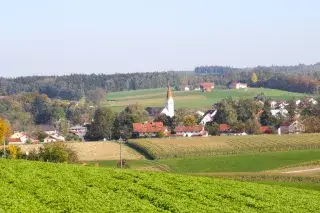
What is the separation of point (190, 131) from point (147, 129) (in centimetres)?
716

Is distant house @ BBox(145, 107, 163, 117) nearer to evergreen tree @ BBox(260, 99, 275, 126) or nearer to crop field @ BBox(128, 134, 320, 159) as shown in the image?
evergreen tree @ BBox(260, 99, 275, 126)

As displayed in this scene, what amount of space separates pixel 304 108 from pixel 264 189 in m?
95.8

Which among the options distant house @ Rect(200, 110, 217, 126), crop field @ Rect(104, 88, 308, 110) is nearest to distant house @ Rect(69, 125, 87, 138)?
distant house @ Rect(200, 110, 217, 126)

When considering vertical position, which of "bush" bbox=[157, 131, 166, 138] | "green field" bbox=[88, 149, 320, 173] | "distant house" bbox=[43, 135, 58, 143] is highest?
"green field" bbox=[88, 149, 320, 173]

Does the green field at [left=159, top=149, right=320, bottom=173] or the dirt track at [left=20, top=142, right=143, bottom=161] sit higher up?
the green field at [left=159, top=149, right=320, bottom=173]

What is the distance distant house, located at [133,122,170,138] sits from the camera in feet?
341

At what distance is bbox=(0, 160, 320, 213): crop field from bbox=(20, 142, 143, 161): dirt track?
4223 cm

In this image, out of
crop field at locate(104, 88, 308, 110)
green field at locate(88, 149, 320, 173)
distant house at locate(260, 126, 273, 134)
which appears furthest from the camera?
crop field at locate(104, 88, 308, 110)

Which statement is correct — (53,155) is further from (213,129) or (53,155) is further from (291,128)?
(291,128)

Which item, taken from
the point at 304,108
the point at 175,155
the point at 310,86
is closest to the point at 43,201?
the point at 175,155

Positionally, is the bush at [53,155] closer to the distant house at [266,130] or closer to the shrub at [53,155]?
the shrub at [53,155]

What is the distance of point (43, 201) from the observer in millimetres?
21172

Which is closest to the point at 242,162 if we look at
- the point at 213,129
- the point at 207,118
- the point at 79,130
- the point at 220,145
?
the point at 220,145

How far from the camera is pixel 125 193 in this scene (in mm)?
24234
